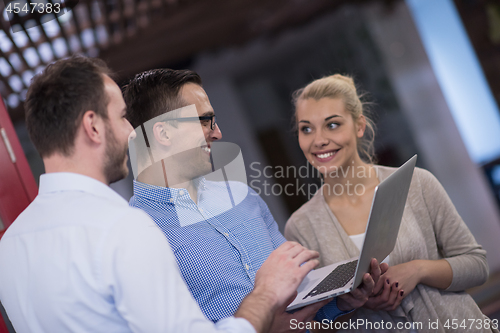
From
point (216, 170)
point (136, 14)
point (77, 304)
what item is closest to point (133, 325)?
point (77, 304)

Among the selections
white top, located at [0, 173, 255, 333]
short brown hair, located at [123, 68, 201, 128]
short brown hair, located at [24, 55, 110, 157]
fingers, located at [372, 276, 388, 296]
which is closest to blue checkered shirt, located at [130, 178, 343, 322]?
fingers, located at [372, 276, 388, 296]

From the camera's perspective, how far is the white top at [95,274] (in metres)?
0.81

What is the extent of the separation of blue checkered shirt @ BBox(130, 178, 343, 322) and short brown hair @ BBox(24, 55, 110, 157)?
49 cm

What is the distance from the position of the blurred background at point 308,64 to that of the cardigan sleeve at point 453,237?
573 millimetres

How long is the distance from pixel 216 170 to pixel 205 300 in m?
0.70

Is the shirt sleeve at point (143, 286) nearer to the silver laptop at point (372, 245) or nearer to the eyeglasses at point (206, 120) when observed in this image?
the silver laptop at point (372, 245)

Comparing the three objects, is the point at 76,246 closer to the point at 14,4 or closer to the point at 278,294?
the point at 278,294

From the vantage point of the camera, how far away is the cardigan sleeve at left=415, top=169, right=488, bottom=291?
5.31ft

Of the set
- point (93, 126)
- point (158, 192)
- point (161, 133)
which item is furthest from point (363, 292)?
point (93, 126)

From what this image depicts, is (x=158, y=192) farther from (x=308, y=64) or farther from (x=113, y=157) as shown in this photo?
(x=308, y=64)

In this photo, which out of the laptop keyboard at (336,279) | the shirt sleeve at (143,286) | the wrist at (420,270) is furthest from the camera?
the wrist at (420,270)

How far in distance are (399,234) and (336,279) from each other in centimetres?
51

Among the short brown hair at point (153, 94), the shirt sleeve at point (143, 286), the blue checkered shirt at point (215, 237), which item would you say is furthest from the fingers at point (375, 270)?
the short brown hair at point (153, 94)

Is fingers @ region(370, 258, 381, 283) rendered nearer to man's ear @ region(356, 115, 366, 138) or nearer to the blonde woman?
the blonde woman
